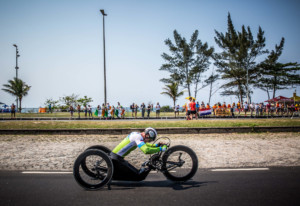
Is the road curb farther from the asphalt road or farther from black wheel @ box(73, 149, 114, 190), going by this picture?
black wheel @ box(73, 149, 114, 190)

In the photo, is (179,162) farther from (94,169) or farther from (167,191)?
(94,169)

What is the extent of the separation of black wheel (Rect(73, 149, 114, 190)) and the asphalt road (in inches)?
6.5

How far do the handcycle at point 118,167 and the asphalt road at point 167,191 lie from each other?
0.18 metres

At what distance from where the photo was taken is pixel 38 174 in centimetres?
550

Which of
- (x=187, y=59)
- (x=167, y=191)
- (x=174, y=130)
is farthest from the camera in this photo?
(x=187, y=59)

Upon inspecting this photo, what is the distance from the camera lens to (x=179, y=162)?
4699mm

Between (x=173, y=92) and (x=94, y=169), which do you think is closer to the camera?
(x=94, y=169)

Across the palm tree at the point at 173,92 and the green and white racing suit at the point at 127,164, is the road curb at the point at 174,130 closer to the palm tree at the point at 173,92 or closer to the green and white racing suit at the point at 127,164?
the green and white racing suit at the point at 127,164

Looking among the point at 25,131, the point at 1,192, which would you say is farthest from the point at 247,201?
the point at 25,131

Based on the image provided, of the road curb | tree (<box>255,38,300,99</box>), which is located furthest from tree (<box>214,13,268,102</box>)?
the road curb

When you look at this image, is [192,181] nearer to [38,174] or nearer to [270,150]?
[38,174]

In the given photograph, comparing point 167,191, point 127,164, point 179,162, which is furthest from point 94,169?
point 179,162

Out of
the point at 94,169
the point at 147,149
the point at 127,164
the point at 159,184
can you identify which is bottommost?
the point at 159,184

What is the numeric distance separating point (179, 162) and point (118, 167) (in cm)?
128
